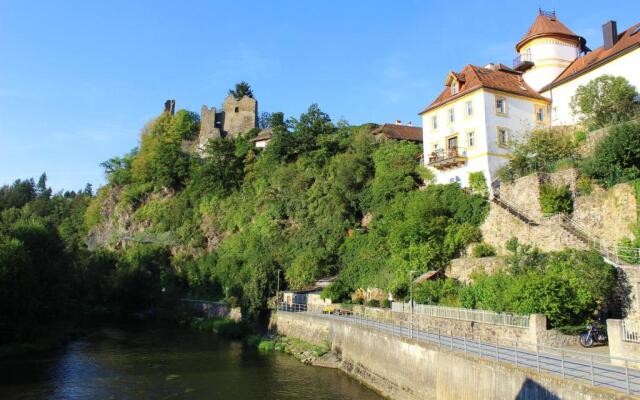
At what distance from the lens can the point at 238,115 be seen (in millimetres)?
92688

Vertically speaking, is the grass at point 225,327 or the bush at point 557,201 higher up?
the bush at point 557,201

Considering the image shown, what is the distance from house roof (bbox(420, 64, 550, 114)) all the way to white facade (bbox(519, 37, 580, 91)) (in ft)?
3.12

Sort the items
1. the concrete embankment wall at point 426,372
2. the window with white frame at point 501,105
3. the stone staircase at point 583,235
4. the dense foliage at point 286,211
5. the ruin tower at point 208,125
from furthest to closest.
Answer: the ruin tower at point 208,125 → the window with white frame at point 501,105 → the dense foliage at point 286,211 → the stone staircase at point 583,235 → the concrete embankment wall at point 426,372

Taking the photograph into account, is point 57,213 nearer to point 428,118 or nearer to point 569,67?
point 428,118

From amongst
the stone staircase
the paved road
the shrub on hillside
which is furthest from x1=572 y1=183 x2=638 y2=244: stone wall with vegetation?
the paved road

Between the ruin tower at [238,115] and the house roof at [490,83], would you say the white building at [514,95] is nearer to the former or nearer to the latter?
the house roof at [490,83]

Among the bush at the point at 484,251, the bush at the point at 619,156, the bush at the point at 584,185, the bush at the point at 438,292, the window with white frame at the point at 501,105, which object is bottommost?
the bush at the point at 438,292

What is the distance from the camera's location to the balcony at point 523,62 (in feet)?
140

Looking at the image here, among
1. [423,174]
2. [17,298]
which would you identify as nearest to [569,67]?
[423,174]

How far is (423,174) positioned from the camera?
43.2 meters

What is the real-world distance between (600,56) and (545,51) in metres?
5.24

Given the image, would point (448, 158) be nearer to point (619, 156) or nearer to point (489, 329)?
point (619, 156)

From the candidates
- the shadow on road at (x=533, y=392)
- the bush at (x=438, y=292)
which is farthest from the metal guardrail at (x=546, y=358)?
the bush at (x=438, y=292)

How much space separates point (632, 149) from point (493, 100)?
12.0 meters
